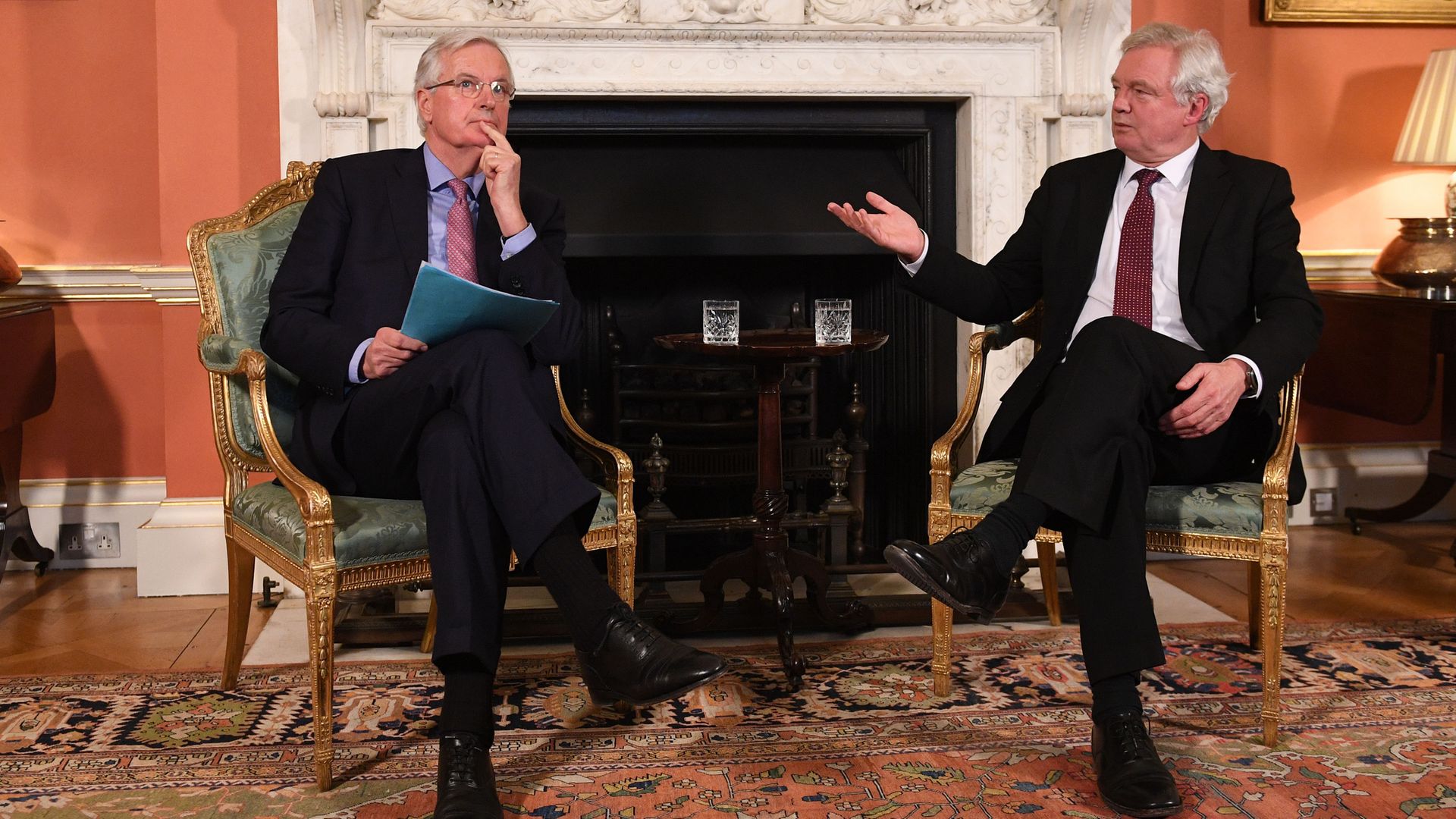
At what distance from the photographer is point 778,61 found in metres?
3.35

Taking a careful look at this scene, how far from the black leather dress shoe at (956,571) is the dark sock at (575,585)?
461mm

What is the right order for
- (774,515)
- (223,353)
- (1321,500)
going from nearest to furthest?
(223,353)
(774,515)
(1321,500)

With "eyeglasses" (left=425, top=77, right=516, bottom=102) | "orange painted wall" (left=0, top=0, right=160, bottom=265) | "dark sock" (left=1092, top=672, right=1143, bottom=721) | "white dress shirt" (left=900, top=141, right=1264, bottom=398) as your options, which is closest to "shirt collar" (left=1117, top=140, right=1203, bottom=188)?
"white dress shirt" (left=900, top=141, right=1264, bottom=398)

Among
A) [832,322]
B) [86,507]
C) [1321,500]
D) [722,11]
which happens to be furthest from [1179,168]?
[86,507]

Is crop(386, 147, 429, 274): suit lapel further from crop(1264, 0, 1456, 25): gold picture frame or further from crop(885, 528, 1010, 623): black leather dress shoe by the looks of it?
crop(1264, 0, 1456, 25): gold picture frame

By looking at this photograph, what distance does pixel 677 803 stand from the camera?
79.2 inches

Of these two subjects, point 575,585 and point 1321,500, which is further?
point 1321,500

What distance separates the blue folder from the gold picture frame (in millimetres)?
2675

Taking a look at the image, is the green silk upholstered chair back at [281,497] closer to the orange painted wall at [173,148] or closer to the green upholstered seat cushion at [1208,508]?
the orange painted wall at [173,148]

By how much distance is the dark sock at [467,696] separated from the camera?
1941 mm

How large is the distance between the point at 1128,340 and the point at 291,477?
1437mm

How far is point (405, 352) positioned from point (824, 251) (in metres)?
1.62

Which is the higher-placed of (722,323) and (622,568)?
(722,323)

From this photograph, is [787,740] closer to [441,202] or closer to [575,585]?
[575,585]
